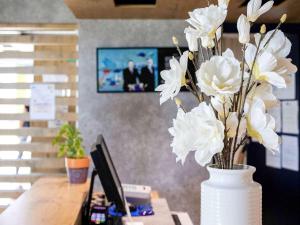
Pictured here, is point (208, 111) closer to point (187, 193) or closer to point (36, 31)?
point (187, 193)

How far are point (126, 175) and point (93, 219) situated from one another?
5.20 ft

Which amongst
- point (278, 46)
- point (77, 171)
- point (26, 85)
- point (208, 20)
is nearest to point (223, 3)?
point (208, 20)

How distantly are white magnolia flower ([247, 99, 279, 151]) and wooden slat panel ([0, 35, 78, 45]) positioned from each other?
2.97 meters

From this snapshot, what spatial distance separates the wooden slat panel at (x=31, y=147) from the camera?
11.9ft

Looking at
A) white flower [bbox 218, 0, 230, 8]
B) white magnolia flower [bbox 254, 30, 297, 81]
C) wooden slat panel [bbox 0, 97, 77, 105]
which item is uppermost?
white flower [bbox 218, 0, 230, 8]

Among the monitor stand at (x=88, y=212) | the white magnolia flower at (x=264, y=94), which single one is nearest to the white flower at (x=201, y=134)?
the white magnolia flower at (x=264, y=94)

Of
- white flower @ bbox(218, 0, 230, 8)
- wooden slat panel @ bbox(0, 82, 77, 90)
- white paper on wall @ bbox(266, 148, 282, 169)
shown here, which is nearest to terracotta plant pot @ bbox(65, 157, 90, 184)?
wooden slat panel @ bbox(0, 82, 77, 90)

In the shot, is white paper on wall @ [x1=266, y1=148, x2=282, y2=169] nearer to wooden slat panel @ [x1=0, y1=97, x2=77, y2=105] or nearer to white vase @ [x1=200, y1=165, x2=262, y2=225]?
wooden slat panel @ [x1=0, y1=97, x2=77, y2=105]

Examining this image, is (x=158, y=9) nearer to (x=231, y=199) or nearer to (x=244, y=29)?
(x=244, y=29)

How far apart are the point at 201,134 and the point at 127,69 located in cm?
266

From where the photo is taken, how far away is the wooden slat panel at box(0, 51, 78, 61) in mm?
3664

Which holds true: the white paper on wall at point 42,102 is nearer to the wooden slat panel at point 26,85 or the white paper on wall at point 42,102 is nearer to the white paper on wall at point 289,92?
the wooden slat panel at point 26,85

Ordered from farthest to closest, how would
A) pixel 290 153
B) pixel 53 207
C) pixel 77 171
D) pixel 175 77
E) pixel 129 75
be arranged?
1. pixel 290 153
2. pixel 129 75
3. pixel 77 171
4. pixel 53 207
5. pixel 175 77

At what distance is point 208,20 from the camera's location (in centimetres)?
99
